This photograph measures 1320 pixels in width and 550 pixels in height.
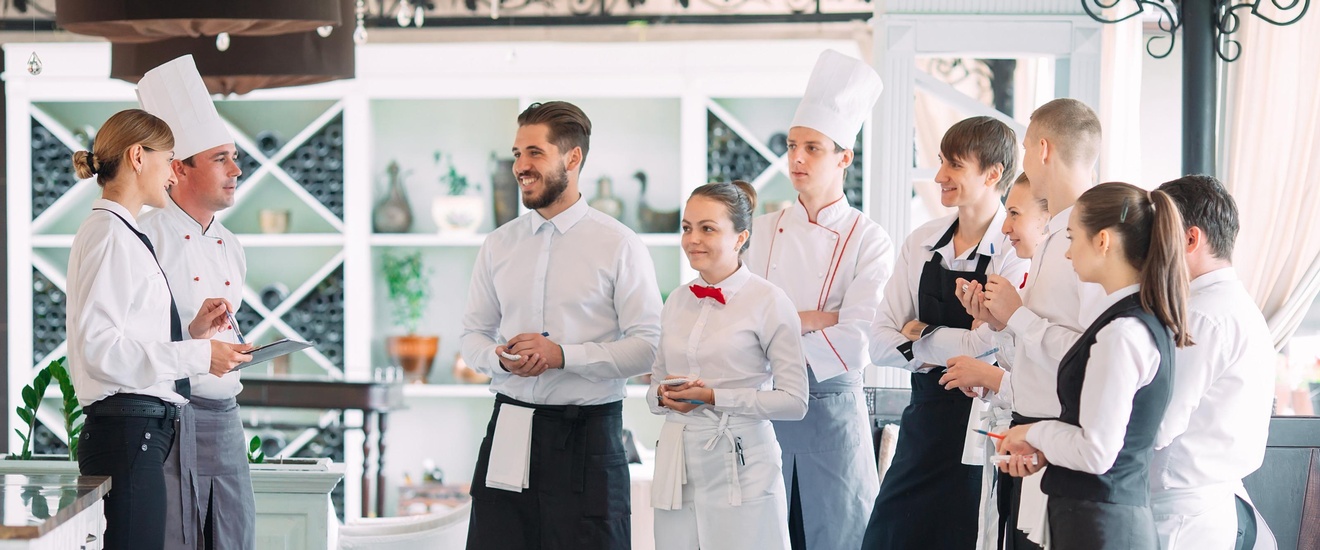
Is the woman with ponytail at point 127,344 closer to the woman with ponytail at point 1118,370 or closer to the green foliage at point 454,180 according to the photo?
the woman with ponytail at point 1118,370

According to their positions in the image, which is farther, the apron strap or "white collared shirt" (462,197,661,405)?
"white collared shirt" (462,197,661,405)

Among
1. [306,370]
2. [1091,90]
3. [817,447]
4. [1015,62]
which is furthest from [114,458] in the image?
[1015,62]

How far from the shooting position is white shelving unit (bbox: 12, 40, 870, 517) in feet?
17.7

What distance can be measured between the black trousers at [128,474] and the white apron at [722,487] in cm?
101

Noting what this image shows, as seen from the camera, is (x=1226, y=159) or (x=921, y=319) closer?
(x=921, y=319)

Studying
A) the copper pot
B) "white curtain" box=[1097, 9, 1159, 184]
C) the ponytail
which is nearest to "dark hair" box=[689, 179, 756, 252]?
the ponytail

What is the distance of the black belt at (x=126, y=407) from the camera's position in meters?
2.39

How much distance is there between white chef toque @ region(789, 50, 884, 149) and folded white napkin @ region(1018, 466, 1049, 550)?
1130mm

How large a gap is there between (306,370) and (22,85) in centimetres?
181

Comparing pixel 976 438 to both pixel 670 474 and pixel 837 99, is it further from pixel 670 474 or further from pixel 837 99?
pixel 837 99

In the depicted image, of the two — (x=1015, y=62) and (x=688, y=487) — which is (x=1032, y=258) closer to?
(x=688, y=487)

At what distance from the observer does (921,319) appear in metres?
2.73

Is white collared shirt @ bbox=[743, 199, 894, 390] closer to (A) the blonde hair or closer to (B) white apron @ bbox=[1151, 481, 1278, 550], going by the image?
(B) white apron @ bbox=[1151, 481, 1278, 550]

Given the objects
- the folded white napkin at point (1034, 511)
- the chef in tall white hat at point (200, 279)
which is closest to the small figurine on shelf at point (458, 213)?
the chef in tall white hat at point (200, 279)
